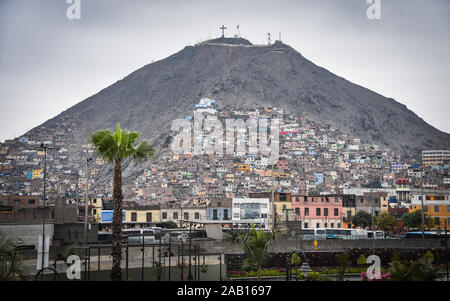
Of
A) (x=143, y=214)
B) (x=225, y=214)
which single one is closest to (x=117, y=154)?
(x=225, y=214)

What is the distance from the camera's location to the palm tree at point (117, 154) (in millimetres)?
26652

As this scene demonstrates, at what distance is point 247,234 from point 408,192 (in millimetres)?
153702

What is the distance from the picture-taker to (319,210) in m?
99.2

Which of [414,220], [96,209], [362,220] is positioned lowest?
[362,220]

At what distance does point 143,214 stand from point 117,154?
260ft

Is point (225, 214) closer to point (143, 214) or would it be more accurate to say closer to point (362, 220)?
point (143, 214)

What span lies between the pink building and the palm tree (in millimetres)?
72088

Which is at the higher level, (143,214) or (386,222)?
(143,214)

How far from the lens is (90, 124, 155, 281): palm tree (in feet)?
87.4

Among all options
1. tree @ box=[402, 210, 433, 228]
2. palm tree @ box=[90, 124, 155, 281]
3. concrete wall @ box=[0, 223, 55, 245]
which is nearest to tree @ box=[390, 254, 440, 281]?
palm tree @ box=[90, 124, 155, 281]

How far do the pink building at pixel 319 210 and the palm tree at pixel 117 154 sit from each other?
237 ft

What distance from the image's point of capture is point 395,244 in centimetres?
5188
